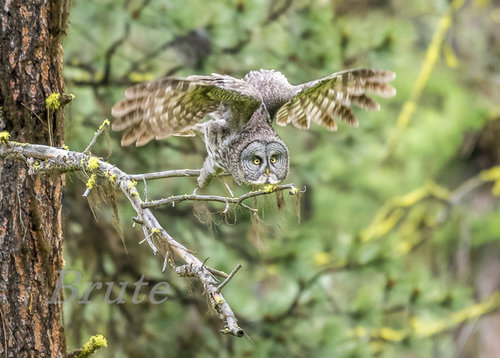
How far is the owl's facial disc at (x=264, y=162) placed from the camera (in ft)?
10.2

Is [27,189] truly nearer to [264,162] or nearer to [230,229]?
[264,162]

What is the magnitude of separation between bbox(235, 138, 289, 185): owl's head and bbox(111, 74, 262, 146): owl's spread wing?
156 mm

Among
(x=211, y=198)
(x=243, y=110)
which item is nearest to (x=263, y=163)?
(x=243, y=110)

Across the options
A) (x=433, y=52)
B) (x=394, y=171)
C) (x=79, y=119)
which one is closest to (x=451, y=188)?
(x=394, y=171)

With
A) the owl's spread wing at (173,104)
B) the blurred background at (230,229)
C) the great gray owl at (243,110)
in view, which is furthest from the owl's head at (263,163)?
the blurred background at (230,229)

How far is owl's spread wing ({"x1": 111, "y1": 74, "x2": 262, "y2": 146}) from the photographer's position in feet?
8.67

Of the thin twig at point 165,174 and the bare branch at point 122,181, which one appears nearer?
the bare branch at point 122,181

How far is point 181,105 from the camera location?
9.50ft

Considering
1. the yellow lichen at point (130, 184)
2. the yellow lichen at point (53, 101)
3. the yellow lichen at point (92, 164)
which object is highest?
the yellow lichen at point (53, 101)

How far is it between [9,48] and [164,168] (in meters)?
2.17

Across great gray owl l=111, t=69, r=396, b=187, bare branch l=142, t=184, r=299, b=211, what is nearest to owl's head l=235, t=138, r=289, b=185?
great gray owl l=111, t=69, r=396, b=187

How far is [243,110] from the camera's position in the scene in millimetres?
3150

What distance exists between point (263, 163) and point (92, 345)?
951 millimetres

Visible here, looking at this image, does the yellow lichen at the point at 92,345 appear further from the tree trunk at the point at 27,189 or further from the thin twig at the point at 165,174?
the thin twig at the point at 165,174
